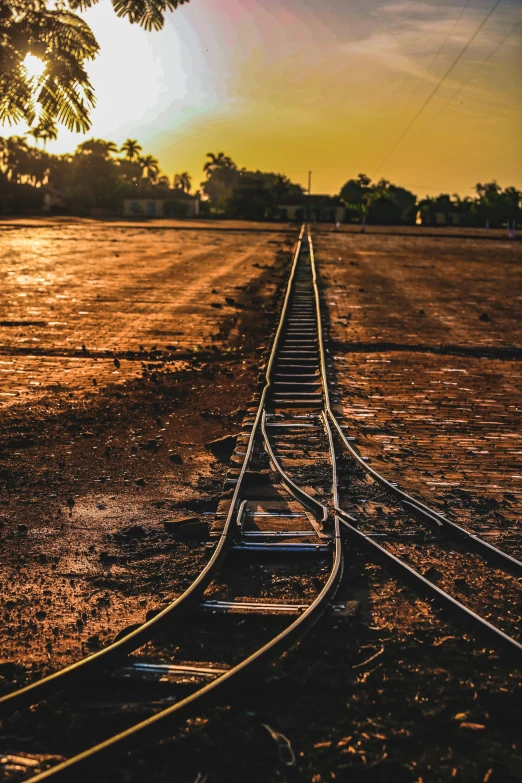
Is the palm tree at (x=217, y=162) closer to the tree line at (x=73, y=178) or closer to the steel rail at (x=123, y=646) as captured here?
the tree line at (x=73, y=178)

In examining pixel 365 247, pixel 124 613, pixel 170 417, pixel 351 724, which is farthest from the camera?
pixel 365 247

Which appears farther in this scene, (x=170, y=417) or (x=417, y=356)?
(x=417, y=356)

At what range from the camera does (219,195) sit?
126 meters

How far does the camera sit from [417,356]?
17.1 metres

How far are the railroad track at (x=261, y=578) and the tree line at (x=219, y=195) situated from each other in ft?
181

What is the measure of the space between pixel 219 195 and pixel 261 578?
121937 mm

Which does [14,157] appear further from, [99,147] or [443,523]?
[443,523]

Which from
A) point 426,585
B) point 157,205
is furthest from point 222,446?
point 157,205

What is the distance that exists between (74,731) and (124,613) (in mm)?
1639

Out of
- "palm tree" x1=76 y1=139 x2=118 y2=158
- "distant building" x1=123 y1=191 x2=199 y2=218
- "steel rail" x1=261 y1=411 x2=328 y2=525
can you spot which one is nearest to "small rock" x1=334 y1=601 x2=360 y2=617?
"steel rail" x1=261 y1=411 x2=328 y2=525

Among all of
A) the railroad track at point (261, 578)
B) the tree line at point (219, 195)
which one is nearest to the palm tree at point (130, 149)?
the tree line at point (219, 195)

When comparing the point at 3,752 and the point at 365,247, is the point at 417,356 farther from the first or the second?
the point at 365,247

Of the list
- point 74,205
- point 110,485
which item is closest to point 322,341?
point 110,485

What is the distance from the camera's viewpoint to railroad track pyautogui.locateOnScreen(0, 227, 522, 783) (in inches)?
206
